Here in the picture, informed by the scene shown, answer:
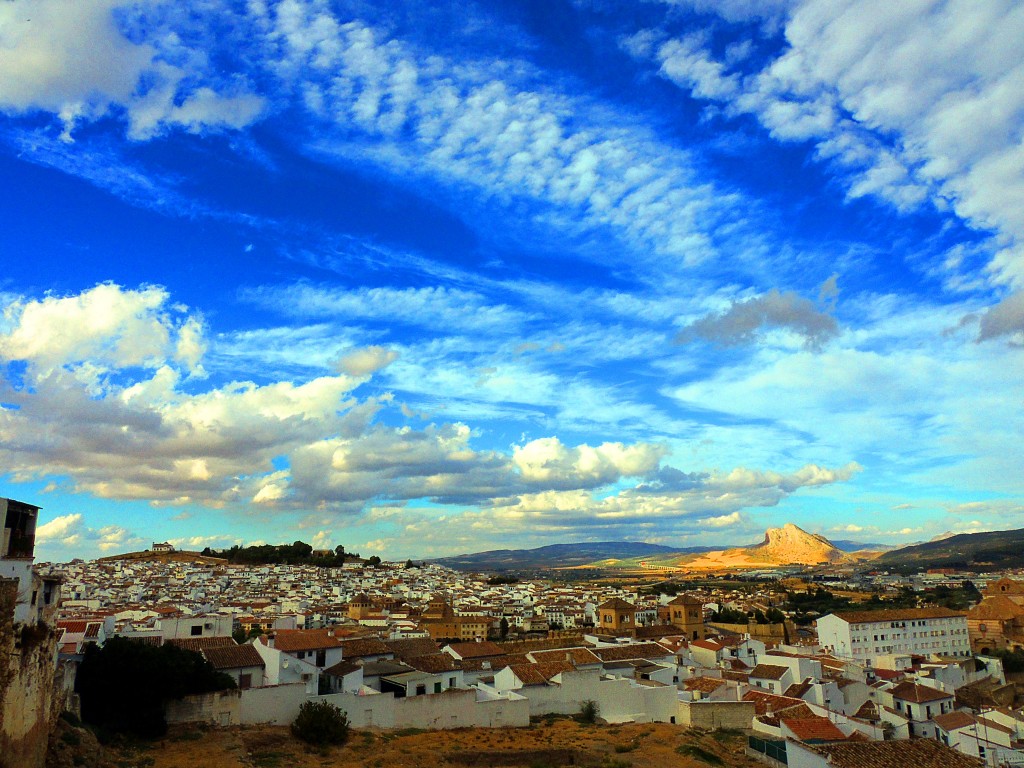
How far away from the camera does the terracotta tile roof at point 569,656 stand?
36.0 m

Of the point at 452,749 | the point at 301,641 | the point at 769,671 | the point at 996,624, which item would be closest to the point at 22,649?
the point at 452,749

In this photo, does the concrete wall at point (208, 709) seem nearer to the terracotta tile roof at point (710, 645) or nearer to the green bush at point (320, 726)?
the green bush at point (320, 726)

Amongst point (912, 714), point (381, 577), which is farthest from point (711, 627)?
point (381, 577)

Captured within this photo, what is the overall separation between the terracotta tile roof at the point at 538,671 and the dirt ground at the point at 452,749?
2.02m

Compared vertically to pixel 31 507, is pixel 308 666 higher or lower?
lower

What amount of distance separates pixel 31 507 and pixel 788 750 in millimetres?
23632

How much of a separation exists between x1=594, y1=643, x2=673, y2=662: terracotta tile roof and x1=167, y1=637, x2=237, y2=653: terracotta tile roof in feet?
61.6

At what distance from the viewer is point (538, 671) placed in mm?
32875

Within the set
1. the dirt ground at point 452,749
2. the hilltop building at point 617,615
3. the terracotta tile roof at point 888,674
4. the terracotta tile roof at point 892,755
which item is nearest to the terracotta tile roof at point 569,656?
the dirt ground at point 452,749

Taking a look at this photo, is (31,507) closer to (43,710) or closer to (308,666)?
(43,710)

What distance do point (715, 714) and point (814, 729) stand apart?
20.7 ft

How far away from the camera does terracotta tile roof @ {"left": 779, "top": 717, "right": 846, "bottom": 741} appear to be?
25659mm

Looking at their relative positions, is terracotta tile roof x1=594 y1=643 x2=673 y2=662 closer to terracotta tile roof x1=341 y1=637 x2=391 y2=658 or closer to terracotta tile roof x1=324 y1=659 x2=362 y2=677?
terracotta tile roof x1=341 y1=637 x2=391 y2=658

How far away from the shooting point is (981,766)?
2266cm
